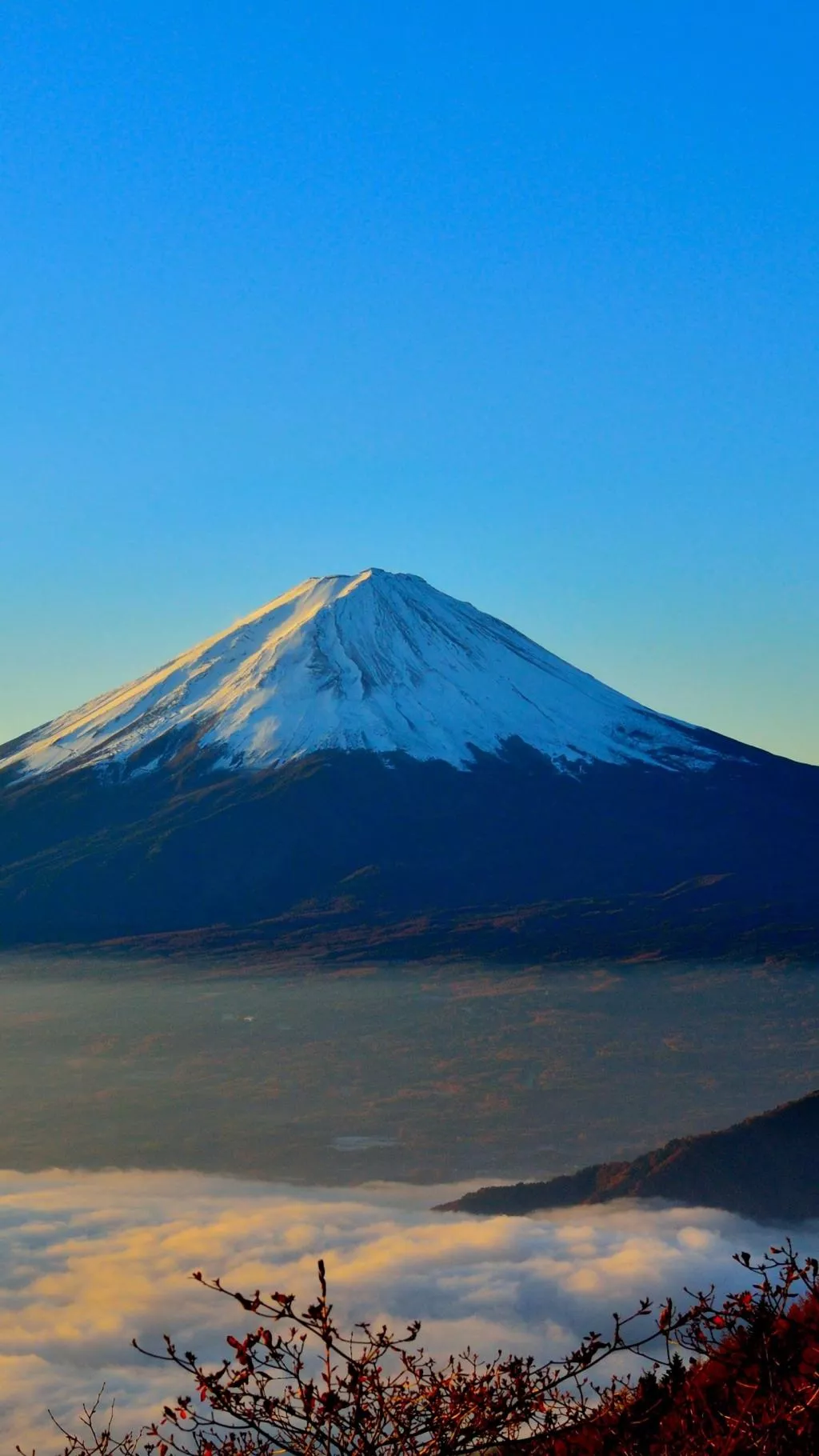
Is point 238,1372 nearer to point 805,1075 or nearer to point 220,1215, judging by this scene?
point 220,1215

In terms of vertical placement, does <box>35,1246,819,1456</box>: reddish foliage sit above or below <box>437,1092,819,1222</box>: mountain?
above

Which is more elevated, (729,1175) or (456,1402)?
(456,1402)

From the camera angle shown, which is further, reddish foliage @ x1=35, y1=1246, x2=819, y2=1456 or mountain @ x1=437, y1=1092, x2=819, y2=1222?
mountain @ x1=437, y1=1092, x2=819, y2=1222

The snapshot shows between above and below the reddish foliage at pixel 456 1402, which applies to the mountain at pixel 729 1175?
below

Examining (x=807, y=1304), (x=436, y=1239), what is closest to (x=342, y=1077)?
(x=436, y=1239)

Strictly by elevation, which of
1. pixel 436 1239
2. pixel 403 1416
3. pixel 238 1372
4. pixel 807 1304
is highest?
pixel 238 1372

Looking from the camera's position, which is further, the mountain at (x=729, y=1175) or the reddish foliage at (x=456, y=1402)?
the mountain at (x=729, y=1175)

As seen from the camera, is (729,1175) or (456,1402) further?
(729,1175)

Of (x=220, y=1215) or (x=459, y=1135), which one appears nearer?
(x=220, y=1215)
